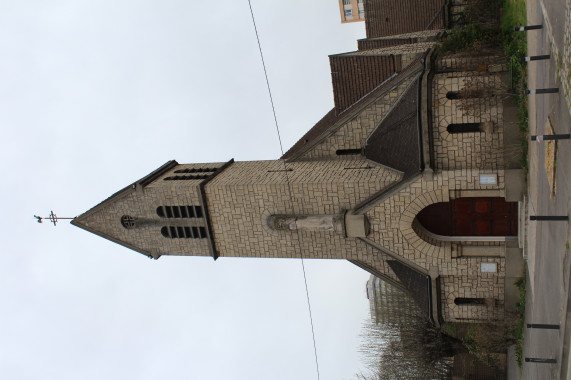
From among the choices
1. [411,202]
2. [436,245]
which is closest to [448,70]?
[411,202]

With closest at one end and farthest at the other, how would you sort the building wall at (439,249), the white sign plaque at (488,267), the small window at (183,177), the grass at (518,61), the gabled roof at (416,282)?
the grass at (518,61) < the building wall at (439,249) < the white sign plaque at (488,267) < the gabled roof at (416,282) < the small window at (183,177)

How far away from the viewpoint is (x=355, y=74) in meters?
20.2

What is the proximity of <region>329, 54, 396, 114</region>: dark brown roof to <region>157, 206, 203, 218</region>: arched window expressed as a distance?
7.02 meters

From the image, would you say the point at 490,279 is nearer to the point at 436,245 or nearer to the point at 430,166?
the point at 436,245

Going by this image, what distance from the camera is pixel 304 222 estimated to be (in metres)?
17.5

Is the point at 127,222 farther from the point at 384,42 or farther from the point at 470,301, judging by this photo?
the point at 384,42

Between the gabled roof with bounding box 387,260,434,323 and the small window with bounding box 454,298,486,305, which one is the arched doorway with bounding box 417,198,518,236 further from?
the small window with bounding box 454,298,486,305

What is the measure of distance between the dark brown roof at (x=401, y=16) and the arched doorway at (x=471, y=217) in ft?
36.5

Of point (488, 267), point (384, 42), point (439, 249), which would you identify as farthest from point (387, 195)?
point (384, 42)

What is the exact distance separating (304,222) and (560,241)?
837 cm

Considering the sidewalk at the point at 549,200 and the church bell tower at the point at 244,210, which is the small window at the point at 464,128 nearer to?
the sidewalk at the point at 549,200

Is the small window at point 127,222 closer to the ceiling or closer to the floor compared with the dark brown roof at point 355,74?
closer to the floor

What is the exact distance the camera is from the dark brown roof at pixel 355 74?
64.2 feet

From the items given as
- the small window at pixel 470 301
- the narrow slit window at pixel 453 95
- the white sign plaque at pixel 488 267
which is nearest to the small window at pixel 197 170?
the narrow slit window at pixel 453 95
